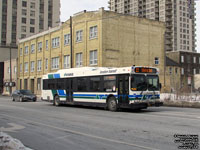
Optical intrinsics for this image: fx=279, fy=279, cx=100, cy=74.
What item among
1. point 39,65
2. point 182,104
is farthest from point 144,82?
point 39,65

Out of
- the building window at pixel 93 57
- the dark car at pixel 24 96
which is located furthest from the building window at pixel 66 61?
the dark car at pixel 24 96

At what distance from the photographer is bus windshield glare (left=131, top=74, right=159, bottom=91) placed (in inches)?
655

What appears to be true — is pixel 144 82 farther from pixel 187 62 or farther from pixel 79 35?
pixel 187 62

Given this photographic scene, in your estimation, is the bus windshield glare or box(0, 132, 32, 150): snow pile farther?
the bus windshield glare

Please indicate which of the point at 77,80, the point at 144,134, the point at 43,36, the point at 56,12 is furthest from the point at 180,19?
the point at 144,134

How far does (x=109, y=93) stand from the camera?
18.0 metres

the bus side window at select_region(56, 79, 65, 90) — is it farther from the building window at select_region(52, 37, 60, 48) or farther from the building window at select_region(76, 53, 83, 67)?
the building window at select_region(52, 37, 60, 48)

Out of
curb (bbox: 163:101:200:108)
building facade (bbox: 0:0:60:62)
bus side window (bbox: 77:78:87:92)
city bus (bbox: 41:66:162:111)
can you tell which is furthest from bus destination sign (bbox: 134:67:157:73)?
building facade (bbox: 0:0:60:62)

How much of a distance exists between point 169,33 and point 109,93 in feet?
339

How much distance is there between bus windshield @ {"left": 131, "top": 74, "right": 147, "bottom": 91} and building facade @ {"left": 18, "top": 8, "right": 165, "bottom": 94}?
22.0 meters

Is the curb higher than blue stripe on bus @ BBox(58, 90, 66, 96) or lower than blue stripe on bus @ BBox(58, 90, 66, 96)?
lower

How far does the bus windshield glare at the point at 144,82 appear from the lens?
655 inches

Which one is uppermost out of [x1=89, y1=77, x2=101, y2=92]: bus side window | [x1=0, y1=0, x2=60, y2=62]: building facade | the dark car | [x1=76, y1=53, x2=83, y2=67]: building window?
[x1=0, y1=0, x2=60, y2=62]: building facade

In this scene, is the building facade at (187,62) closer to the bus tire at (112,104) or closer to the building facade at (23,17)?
the building facade at (23,17)
